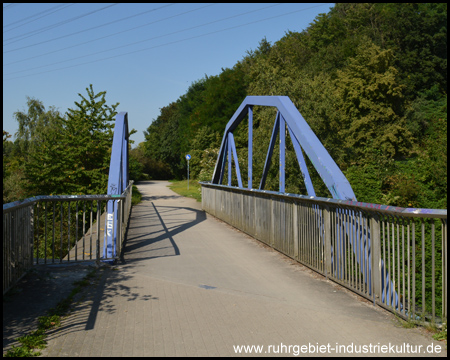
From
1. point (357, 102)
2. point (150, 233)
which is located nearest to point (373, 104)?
point (357, 102)

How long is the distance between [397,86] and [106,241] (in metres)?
37.8

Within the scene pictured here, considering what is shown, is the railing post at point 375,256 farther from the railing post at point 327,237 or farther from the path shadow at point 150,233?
the path shadow at point 150,233

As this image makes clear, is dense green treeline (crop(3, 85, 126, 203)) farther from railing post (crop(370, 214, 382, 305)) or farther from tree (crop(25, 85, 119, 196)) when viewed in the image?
railing post (crop(370, 214, 382, 305))

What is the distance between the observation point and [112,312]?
492 centimetres

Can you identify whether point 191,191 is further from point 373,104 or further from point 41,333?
point 41,333

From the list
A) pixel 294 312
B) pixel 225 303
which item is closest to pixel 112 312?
pixel 225 303

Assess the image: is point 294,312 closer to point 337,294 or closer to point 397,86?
point 337,294

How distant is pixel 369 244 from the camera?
17.3 ft

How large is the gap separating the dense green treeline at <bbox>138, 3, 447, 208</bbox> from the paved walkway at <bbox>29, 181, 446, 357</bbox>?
51.6 ft

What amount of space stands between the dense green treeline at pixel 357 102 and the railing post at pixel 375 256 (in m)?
17.2

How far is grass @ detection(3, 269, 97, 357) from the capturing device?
3.74 m

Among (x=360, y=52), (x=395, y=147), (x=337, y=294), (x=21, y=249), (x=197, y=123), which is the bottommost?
(x=337, y=294)

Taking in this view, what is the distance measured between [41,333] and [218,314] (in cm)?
175

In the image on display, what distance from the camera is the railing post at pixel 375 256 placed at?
196 inches
